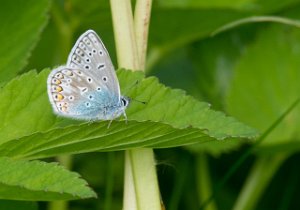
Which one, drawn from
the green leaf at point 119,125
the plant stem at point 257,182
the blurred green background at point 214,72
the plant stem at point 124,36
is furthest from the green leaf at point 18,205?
the plant stem at point 257,182

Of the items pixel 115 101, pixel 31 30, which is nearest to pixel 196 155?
pixel 31 30

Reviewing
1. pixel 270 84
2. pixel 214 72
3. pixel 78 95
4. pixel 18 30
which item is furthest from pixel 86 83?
pixel 214 72

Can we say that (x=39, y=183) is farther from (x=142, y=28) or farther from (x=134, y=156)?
(x=142, y=28)

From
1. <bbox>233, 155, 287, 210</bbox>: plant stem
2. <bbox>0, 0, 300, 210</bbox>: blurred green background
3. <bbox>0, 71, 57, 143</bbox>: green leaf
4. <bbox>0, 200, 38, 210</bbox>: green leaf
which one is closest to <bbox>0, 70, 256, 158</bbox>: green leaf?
<bbox>0, 71, 57, 143</bbox>: green leaf

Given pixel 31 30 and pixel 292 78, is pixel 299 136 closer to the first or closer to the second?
pixel 292 78

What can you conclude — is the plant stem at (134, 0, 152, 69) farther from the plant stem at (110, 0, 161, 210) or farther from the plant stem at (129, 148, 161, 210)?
the plant stem at (129, 148, 161, 210)
